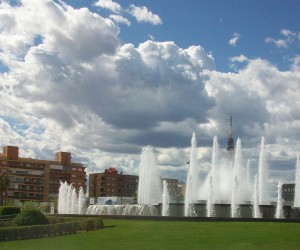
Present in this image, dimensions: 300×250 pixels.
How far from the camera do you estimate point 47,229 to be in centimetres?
2953

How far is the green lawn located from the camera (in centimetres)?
2228

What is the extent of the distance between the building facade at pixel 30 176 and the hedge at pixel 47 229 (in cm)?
9452

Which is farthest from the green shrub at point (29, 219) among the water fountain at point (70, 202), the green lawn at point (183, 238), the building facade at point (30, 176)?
the building facade at point (30, 176)

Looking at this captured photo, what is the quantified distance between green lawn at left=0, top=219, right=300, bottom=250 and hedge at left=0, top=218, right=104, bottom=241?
3.80 feet

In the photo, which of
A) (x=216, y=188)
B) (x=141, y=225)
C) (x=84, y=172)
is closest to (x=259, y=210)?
(x=141, y=225)

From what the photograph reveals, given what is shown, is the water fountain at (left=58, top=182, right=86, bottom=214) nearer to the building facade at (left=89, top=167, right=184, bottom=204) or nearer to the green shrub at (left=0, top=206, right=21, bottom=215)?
the green shrub at (left=0, top=206, right=21, bottom=215)

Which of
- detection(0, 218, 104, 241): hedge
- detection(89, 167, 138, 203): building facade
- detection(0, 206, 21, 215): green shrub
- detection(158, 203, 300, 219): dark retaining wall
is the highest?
detection(158, 203, 300, 219): dark retaining wall

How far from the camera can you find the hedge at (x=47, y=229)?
28.1m

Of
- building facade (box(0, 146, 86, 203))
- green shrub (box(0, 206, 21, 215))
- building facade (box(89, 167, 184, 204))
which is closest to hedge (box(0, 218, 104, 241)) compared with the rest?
green shrub (box(0, 206, 21, 215))

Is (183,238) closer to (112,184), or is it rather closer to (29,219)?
(29,219)

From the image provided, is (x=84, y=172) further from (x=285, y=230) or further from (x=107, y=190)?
(x=285, y=230)

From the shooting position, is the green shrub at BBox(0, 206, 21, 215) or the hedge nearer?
the hedge

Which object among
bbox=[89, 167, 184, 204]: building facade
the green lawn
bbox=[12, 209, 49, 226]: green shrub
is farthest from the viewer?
bbox=[89, 167, 184, 204]: building facade

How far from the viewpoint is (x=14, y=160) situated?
424ft
